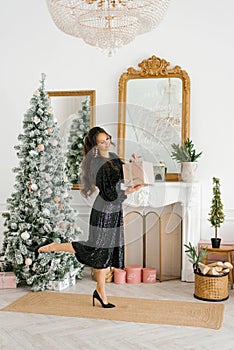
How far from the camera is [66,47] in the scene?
6.32m

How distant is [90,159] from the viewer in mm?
4496

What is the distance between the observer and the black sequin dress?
4363 millimetres

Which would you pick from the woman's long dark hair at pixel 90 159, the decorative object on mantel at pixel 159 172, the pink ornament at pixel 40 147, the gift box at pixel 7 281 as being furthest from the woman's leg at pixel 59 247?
the decorative object on mantel at pixel 159 172

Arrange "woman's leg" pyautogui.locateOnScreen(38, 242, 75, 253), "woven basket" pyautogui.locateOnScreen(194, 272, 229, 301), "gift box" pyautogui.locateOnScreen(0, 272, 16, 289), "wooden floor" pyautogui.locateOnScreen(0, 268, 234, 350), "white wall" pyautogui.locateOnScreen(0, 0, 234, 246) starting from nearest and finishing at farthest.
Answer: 1. "wooden floor" pyautogui.locateOnScreen(0, 268, 234, 350)
2. "woman's leg" pyautogui.locateOnScreen(38, 242, 75, 253)
3. "woven basket" pyautogui.locateOnScreen(194, 272, 229, 301)
4. "gift box" pyautogui.locateOnScreen(0, 272, 16, 289)
5. "white wall" pyautogui.locateOnScreen(0, 0, 234, 246)

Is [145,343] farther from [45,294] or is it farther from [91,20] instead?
[91,20]

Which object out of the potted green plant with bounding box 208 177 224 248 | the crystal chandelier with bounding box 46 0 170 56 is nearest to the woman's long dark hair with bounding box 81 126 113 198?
the crystal chandelier with bounding box 46 0 170 56

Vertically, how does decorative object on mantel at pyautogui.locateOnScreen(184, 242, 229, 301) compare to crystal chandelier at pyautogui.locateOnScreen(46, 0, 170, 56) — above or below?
below

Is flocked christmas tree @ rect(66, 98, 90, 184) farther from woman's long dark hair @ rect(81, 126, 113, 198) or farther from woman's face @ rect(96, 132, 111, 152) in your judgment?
A: woman's face @ rect(96, 132, 111, 152)

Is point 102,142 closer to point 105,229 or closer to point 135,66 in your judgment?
point 105,229

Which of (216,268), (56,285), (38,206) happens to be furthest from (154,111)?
(56,285)

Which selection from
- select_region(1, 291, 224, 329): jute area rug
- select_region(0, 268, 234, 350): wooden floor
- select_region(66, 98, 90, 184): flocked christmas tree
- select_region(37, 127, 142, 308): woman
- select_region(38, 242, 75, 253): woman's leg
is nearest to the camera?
select_region(0, 268, 234, 350): wooden floor

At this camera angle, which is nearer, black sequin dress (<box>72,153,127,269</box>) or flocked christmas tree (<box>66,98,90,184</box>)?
black sequin dress (<box>72,153,127,269</box>)

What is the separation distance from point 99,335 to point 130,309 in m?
0.68

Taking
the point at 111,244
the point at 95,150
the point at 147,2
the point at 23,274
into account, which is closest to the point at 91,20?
the point at 147,2
